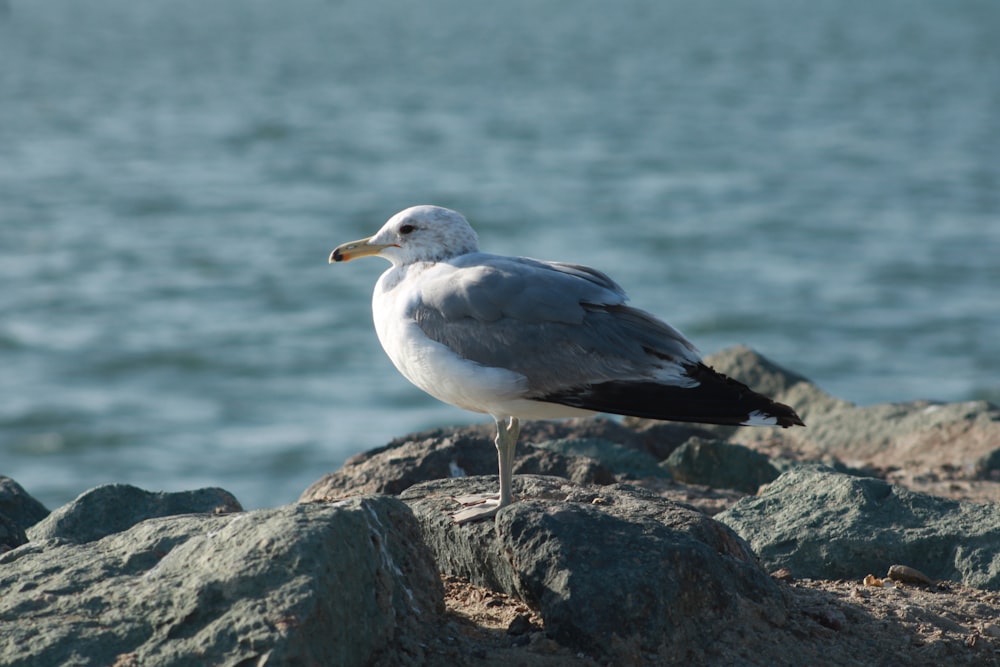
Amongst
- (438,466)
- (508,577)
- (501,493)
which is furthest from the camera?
(438,466)

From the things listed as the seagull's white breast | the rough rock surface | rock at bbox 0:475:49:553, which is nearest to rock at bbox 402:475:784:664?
A: the seagull's white breast

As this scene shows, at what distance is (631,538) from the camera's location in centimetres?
A: 416

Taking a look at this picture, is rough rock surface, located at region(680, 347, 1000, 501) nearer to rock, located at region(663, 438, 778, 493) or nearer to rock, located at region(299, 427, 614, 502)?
rock, located at region(663, 438, 778, 493)

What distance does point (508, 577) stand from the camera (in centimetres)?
429

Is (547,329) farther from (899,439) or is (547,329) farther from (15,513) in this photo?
(899,439)

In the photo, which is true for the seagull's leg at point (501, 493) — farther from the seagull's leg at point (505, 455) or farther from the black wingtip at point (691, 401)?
the black wingtip at point (691, 401)

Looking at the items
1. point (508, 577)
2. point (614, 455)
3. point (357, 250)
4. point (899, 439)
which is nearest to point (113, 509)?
point (357, 250)

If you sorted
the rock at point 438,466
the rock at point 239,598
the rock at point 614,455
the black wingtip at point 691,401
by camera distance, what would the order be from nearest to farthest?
the rock at point 239,598, the black wingtip at point 691,401, the rock at point 438,466, the rock at point 614,455

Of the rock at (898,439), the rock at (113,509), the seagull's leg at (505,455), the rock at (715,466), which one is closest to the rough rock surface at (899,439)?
the rock at (898,439)

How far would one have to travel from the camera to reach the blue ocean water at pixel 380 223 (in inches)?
583

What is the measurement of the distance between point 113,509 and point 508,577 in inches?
63.6

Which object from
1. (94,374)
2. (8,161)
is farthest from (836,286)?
Answer: (8,161)

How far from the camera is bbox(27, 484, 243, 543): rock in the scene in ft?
15.5

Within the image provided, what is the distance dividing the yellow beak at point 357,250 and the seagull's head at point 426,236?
0.5 inches
